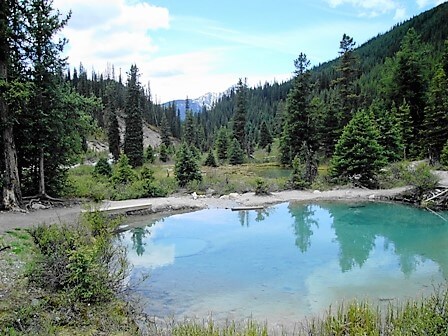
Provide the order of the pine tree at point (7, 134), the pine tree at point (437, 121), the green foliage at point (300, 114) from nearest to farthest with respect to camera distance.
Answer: the pine tree at point (7, 134) → the pine tree at point (437, 121) → the green foliage at point (300, 114)

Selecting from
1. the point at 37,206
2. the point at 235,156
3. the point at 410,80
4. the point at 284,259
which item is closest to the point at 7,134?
the point at 37,206

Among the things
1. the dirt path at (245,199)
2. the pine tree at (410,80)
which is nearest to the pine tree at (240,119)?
the pine tree at (410,80)

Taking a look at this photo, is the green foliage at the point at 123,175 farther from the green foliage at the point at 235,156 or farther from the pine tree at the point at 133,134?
the green foliage at the point at 235,156

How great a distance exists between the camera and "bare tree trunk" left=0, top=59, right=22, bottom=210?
44.9 feet

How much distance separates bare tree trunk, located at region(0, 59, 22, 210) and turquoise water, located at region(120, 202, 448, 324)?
432 centimetres

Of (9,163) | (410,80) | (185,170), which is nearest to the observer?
(9,163)

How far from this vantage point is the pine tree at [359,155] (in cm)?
2244

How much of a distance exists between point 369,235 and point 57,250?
37.3 ft

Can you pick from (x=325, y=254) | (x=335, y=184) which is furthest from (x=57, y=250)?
(x=335, y=184)

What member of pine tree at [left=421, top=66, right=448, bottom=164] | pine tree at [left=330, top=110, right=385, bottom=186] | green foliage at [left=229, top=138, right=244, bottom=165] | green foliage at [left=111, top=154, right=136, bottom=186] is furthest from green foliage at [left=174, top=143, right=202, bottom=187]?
green foliage at [left=229, top=138, right=244, bottom=165]

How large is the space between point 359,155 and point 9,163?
1784 cm

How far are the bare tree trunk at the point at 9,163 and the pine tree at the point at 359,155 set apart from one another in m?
17.2

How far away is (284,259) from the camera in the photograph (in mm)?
11781

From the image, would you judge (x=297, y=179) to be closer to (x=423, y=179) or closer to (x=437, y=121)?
(x=423, y=179)
